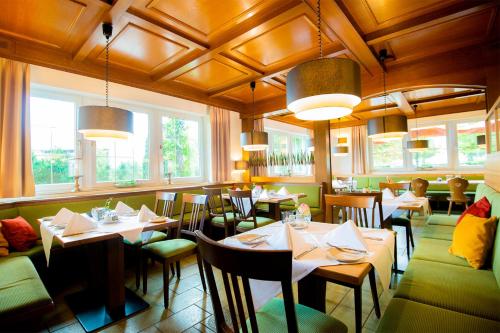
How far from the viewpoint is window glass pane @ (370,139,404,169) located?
792cm

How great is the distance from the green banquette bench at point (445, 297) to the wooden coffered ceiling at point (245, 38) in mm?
1962

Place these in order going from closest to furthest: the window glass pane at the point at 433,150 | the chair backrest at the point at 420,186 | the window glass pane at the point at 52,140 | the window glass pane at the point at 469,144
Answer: the window glass pane at the point at 52,140 < the chair backrest at the point at 420,186 < the window glass pane at the point at 469,144 < the window glass pane at the point at 433,150

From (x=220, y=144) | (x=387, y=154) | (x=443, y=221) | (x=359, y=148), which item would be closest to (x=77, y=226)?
(x=220, y=144)

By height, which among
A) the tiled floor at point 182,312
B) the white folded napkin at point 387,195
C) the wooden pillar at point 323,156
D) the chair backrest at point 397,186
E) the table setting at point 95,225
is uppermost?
the wooden pillar at point 323,156

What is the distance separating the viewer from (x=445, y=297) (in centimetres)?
137

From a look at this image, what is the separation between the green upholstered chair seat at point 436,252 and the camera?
6.08ft

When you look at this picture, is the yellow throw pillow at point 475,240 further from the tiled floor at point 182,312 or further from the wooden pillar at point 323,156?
the wooden pillar at point 323,156

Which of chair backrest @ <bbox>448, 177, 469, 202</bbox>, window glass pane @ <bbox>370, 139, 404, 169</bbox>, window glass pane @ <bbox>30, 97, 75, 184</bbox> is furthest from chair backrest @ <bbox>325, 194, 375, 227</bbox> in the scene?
window glass pane @ <bbox>370, 139, 404, 169</bbox>

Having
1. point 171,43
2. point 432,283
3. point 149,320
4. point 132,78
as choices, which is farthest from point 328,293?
point 132,78

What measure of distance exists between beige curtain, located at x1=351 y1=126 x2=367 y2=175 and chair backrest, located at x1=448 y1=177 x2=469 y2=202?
2.86 meters

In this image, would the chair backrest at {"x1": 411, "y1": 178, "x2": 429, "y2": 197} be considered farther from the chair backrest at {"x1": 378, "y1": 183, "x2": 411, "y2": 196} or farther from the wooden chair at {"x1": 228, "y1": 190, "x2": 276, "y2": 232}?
Result: the wooden chair at {"x1": 228, "y1": 190, "x2": 276, "y2": 232}

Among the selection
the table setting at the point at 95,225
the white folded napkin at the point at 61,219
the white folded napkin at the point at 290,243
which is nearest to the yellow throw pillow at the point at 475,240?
the white folded napkin at the point at 290,243

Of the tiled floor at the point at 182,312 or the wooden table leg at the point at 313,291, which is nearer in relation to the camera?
the wooden table leg at the point at 313,291

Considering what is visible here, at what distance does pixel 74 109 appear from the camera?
3549mm
